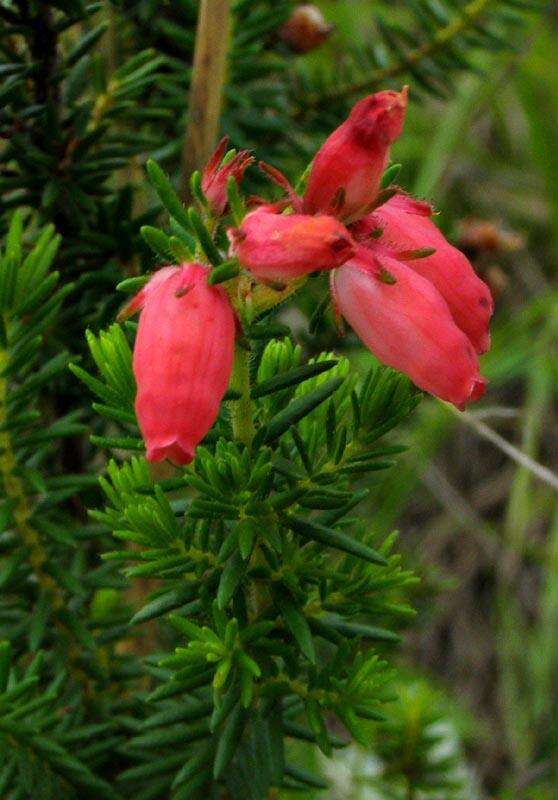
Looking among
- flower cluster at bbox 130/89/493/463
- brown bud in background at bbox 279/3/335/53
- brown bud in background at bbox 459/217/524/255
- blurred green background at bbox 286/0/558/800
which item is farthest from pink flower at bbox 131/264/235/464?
blurred green background at bbox 286/0/558/800

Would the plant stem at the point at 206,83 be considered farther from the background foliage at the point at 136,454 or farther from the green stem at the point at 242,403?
the green stem at the point at 242,403

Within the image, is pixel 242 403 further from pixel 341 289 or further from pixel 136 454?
pixel 136 454

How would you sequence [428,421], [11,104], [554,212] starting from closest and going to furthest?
[11,104] < [428,421] < [554,212]

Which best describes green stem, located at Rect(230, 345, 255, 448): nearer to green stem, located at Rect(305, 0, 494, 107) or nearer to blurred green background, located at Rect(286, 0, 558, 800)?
green stem, located at Rect(305, 0, 494, 107)

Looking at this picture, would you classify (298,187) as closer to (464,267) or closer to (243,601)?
(464,267)

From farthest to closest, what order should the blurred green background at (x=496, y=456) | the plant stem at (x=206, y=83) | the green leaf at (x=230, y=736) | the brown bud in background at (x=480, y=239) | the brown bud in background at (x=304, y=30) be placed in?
the blurred green background at (x=496, y=456) < the brown bud in background at (x=480, y=239) < the brown bud in background at (x=304, y=30) < the plant stem at (x=206, y=83) < the green leaf at (x=230, y=736)

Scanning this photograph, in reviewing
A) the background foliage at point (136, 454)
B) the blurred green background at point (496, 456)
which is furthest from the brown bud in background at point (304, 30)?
the blurred green background at point (496, 456)

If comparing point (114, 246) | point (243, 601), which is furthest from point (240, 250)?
point (114, 246)
